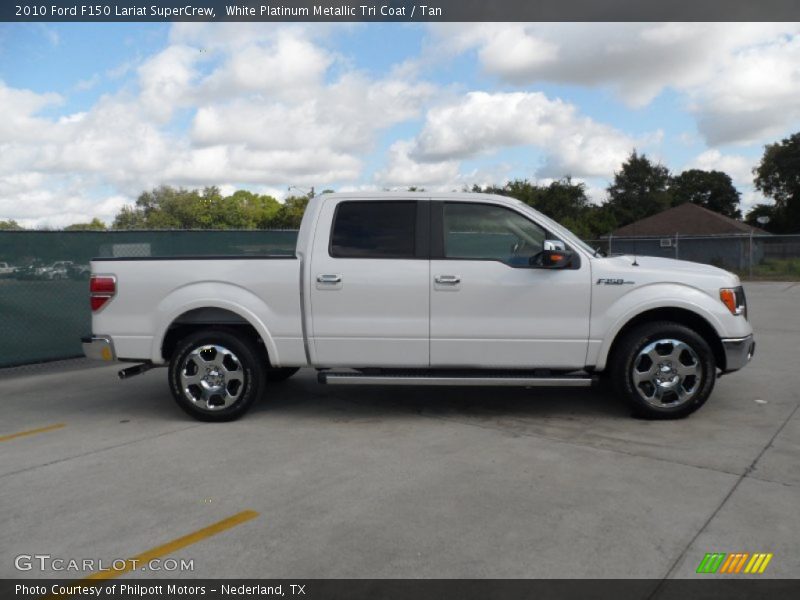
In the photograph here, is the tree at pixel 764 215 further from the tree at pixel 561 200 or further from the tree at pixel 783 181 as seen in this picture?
the tree at pixel 561 200

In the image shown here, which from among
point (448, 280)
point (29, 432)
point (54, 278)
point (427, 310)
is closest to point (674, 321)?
point (448, 280)

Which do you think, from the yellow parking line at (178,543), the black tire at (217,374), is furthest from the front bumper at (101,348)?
the yellow parking line at (178,543)

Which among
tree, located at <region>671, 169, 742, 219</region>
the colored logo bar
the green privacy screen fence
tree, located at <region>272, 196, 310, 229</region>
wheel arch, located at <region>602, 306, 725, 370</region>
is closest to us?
the colored logo bar

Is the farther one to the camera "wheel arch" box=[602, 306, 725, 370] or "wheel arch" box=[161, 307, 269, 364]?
"wheel arch" box=[161, 307, 269, 364]

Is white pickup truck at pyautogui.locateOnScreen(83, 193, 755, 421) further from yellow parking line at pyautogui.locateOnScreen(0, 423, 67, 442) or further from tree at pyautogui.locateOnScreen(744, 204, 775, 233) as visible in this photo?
tree at pyautogui.locateOnScreen(744, 204, 775, 233)

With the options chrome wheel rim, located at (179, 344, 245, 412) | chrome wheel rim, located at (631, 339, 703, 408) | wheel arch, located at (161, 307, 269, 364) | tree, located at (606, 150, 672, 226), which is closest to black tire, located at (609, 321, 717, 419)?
chrome wheel rim, located at (631, 339, 703, 408)

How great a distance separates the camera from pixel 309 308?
6.10 metres

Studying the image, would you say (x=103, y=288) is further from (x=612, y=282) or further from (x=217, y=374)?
(x=612, y=282)

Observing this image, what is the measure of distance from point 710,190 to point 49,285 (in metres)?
84.2

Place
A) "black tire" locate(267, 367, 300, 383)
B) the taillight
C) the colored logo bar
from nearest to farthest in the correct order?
the colored logo bar < the taillight < "black tire" locate(267, 367, 300, 383)

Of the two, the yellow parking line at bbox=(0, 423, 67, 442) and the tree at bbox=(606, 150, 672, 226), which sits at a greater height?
the tree at bbox=(606, 150, 672, 226)

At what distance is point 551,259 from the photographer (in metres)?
5.89

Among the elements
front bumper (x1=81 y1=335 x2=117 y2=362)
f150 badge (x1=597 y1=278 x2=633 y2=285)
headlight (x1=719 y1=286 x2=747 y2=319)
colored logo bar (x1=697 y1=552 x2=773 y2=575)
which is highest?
f150 badge (x1=597 y1=278 x2=633 y2=285)

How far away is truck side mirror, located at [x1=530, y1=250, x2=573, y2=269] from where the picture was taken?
5.89 meters
